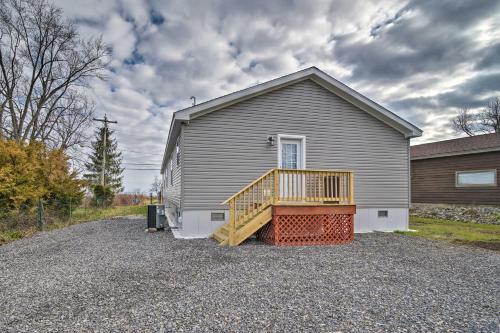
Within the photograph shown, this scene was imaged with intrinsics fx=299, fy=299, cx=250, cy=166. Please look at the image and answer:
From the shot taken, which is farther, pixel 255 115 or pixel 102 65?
pixel 102 65

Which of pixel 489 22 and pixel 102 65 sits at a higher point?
pixel 102 65

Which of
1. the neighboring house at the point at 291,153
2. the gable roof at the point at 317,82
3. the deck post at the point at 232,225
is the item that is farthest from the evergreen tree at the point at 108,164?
the deck post at the point at 232,225

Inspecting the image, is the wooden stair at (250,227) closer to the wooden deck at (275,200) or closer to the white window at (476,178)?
the wooden deck at (275,200)

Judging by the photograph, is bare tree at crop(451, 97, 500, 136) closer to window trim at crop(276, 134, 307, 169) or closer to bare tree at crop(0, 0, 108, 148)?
window trim at crop(276, 134, 307, 169)

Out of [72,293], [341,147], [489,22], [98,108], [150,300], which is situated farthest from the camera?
[98,108]

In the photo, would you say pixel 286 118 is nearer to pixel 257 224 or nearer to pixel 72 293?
pixel 257 224

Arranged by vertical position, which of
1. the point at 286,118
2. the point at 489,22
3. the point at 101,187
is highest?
the point at 489,22

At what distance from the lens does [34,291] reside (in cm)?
400

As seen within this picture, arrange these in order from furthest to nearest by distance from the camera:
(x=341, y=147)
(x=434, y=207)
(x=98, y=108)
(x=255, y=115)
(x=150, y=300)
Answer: (x=98, y=108) < (x=434, y=207) < (x=341, y=147) < (x=255, y=115) < (x=150, y=300)

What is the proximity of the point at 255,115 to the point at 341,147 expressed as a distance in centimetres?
301

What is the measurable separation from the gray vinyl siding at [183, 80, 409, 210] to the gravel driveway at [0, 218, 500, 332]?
2.20 m

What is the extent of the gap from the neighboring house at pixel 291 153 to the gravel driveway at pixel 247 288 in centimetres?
148

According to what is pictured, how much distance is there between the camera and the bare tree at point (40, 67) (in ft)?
52.3

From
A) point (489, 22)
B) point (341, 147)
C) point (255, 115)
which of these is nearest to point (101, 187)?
point (255, 115)
